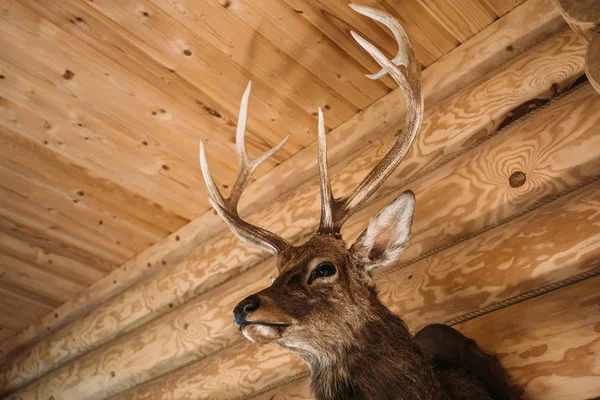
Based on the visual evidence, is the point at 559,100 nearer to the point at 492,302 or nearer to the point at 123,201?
the point at 492,302

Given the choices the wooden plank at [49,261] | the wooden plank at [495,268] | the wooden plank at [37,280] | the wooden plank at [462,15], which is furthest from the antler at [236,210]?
the wooden plank at [37,280]

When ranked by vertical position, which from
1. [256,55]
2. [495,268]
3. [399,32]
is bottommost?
[495,268]

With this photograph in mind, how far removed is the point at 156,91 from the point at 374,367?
2244mm

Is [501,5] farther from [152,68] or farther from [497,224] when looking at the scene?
[152,68]

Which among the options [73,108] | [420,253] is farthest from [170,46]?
[420,253]

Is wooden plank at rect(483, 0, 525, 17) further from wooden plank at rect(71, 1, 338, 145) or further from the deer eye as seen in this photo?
the deer eye

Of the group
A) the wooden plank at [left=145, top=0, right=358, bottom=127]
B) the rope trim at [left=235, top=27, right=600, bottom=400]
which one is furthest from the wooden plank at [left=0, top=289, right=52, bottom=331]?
the wooden plank at [left=145, top=0, right=358, bottom=127]

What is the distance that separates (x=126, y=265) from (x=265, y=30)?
257 cm

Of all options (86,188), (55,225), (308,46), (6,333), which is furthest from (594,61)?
(6,333)

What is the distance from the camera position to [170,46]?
3.55 m

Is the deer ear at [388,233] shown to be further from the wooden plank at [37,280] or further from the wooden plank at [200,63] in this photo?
the wooden plank at [37,280]

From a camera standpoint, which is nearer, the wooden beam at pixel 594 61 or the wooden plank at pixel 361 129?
the wooden beam at pixel 594 61

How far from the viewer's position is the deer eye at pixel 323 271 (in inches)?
103

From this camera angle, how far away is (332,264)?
2639 millimetres
